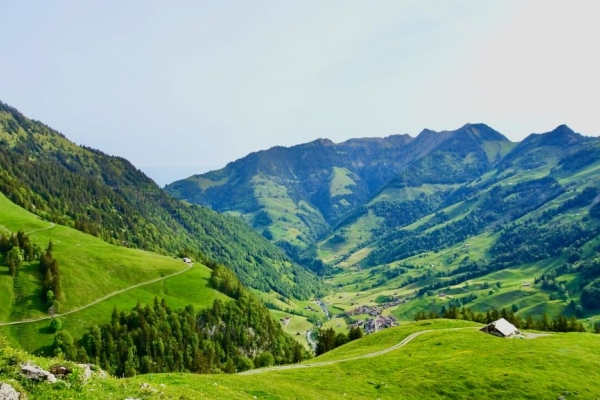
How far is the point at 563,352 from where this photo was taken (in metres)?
75.2

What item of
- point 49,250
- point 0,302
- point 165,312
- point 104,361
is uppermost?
point 49,250

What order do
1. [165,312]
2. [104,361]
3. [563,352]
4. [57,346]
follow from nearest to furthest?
[563,352] → [57,346] → [104,361] → [165,312]

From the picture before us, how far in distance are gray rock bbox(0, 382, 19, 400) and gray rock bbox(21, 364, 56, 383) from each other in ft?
7.95

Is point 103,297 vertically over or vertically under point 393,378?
over

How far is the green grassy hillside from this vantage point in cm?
5544

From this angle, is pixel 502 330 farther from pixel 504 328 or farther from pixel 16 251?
pixel 16 251

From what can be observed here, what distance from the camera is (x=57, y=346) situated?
14175cm

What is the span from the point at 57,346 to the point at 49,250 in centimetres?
5314

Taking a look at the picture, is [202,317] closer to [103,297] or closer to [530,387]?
[103,297]

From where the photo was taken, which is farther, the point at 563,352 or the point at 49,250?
the point at 49,250

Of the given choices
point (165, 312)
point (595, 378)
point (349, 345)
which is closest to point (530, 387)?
point (595, 378)

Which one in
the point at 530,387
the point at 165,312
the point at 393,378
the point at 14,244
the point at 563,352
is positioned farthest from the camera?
the point at 165,312

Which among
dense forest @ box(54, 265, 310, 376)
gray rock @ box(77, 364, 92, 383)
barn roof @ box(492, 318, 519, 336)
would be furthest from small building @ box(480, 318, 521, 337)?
gray rock @ box(77, 364, 92, 383)

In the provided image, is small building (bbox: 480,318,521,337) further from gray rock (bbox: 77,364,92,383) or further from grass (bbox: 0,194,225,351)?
grass (bbox: 0,194,225,351)
